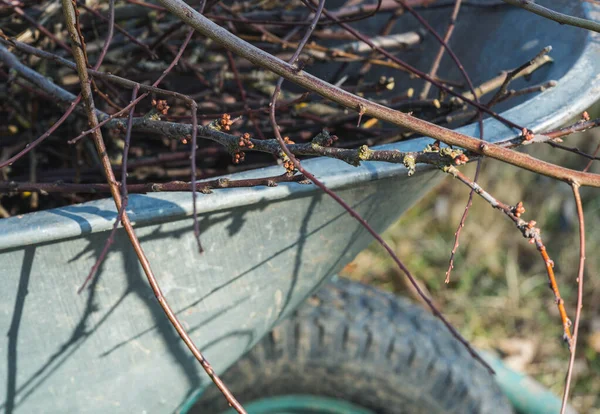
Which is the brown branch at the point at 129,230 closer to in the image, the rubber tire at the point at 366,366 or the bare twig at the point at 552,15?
the bare twig at the point at 552,15

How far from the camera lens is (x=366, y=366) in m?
1.10

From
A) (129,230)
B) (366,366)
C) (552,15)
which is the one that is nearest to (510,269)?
(366,366)

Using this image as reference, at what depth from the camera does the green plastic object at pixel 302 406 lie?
3.80ft

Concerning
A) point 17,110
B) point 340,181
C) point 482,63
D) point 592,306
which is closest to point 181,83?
point 17,110

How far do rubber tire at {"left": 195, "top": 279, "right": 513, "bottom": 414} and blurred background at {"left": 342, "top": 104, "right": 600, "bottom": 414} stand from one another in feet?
2.22

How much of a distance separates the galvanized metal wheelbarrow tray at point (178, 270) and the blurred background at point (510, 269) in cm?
111

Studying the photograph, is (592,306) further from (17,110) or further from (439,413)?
(17,110)

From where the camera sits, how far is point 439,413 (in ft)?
3.61

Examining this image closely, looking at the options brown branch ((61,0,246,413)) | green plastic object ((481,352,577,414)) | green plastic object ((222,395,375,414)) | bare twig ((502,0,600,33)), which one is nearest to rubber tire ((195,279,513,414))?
green plastic object ((222,395,375,414))

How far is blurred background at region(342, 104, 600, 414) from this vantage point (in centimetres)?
175

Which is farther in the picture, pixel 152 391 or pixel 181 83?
pixel 181 83

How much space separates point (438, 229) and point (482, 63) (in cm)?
115

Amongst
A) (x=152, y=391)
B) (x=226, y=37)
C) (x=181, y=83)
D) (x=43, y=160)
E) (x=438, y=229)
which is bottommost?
(x=152, y=391)

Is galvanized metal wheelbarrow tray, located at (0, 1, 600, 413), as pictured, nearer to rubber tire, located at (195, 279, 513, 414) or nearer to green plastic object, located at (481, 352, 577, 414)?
rubber tire, located at (195, 279, 513, 414)
